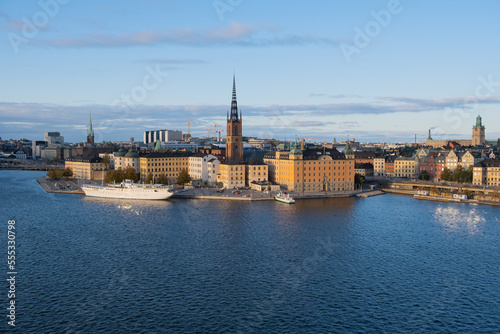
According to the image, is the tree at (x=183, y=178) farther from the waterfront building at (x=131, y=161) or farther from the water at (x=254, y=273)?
the water at (x=254, y=273)

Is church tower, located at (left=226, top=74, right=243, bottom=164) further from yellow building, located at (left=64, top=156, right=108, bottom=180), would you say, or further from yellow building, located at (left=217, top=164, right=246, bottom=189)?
yellow building, located at (left=64, top=156, right=108, bottom=180)

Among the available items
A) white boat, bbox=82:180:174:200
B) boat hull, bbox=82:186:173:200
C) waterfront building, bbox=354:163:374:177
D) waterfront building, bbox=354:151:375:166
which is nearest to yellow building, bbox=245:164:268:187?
white boat, bbox=82:180:174:200

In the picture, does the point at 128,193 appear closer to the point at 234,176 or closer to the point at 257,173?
the point at 234,176

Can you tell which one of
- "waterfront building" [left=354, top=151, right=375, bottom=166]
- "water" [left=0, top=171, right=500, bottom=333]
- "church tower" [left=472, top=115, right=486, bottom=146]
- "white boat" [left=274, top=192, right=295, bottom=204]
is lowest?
"water" [left=0, top=171, right=500, bottom=333]

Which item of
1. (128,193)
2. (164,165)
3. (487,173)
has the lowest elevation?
(128,193)

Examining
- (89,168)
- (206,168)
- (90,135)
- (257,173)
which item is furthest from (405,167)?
(90,135)

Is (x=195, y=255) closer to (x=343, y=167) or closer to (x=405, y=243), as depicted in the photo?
(x=405, y=243)

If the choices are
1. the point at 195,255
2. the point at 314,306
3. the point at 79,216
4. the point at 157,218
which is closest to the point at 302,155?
the point at 157,218
